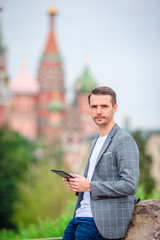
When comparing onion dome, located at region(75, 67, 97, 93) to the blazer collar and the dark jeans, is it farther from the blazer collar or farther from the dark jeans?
the dark jeans

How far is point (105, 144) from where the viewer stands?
253 centimetres

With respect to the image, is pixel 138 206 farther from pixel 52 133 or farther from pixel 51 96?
pixel 51 96

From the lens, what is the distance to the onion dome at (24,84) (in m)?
47.9

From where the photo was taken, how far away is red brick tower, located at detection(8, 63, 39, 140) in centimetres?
4744

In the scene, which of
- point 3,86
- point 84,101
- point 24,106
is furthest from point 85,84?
point 3,86

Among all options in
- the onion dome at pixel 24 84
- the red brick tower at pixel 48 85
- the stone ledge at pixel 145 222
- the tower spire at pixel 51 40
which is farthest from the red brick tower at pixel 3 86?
the stone ledge at pixel 145 222

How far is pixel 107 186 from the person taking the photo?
7.87 ft

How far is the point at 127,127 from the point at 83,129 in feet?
16.3

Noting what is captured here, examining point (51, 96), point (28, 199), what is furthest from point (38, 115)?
point (28, 199)

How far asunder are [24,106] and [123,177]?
4627 cm

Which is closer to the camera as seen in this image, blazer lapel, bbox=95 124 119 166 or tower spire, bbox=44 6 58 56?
blazer lapel, bbox=95 124 119 166

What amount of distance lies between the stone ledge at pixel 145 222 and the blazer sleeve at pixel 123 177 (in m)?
0.26

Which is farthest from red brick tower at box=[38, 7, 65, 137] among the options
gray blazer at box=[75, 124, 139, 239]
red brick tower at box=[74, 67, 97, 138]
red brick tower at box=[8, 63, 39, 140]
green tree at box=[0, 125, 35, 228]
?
gray blazer at box=[75, 124, 139, 239]

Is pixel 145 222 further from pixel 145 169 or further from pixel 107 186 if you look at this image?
pixel 145 169
